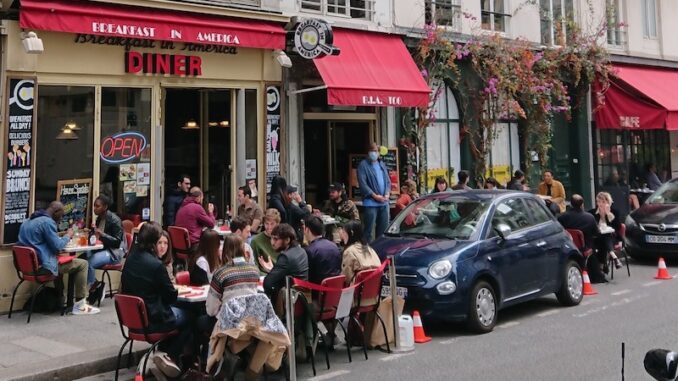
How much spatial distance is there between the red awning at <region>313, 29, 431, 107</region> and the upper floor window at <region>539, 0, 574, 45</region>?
5612 mm

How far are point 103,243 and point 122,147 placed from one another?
2160 mm

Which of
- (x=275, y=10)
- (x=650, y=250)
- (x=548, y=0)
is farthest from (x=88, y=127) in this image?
(x=548, y=0)

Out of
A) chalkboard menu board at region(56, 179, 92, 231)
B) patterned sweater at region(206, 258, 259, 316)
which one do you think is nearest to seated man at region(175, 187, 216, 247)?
chalkboard menu board at region(56, 179, 92, 231)

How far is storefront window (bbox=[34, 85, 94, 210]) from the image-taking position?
9914 millimetres

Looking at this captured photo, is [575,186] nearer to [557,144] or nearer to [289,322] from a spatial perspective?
[557,144]

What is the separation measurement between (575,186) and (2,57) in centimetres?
1546

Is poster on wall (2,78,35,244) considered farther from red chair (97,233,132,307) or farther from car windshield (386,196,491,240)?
car windshield (386,196,491,240)

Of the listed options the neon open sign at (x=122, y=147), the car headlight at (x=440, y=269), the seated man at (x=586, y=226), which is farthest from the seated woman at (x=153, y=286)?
the seated man at (x=586, y=226)

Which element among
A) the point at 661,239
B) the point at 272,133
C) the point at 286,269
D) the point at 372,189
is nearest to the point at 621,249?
the point at 661,239

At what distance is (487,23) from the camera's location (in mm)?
16922

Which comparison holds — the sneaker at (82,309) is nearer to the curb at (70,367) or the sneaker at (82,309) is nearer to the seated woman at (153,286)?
the curb at (70,367)

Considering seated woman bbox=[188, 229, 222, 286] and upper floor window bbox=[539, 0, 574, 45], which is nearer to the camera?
seated woman bbox=[188, 229, 222, 286]

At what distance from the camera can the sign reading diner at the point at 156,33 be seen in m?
9.95

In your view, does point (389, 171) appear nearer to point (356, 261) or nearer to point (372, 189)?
point (372, 189)
